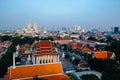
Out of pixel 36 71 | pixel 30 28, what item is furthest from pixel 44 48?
pixel 30 28

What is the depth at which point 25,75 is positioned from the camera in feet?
27.6

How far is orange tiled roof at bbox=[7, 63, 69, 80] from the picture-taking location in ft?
27.5

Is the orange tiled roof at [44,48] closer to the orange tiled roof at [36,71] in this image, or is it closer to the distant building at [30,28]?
the orange tiled roof at [36,71]

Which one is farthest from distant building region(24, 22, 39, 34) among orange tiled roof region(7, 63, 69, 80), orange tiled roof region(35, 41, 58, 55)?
orange tiled roof region(7, 63, 69, 80)

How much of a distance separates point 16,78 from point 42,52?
5.40m

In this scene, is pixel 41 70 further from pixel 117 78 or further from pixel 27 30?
pixel 27 30

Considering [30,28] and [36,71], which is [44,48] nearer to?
[36,71]

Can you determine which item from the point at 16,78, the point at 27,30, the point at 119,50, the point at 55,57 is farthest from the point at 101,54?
the point at 27,30

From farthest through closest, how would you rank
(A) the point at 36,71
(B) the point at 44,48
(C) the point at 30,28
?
(C) the point at 30,28
(B) the point at 44,48
(A) the point at 36,71

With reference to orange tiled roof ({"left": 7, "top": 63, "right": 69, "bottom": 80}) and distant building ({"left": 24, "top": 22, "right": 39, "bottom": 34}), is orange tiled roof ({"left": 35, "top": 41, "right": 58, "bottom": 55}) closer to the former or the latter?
orange tiled roof ({"left": 7, "top": 63, "right": 69, "bottom": 80})

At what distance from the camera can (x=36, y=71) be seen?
8633 mm

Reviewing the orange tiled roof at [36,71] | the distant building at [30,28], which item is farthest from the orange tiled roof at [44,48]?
the distant building at [30,28]

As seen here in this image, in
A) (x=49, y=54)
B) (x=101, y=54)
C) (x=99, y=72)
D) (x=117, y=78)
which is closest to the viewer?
(x=117, y=78)

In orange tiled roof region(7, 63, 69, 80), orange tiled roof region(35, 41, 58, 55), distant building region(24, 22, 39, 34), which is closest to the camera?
orange tiled roof region(7, 63, 69, 80)
